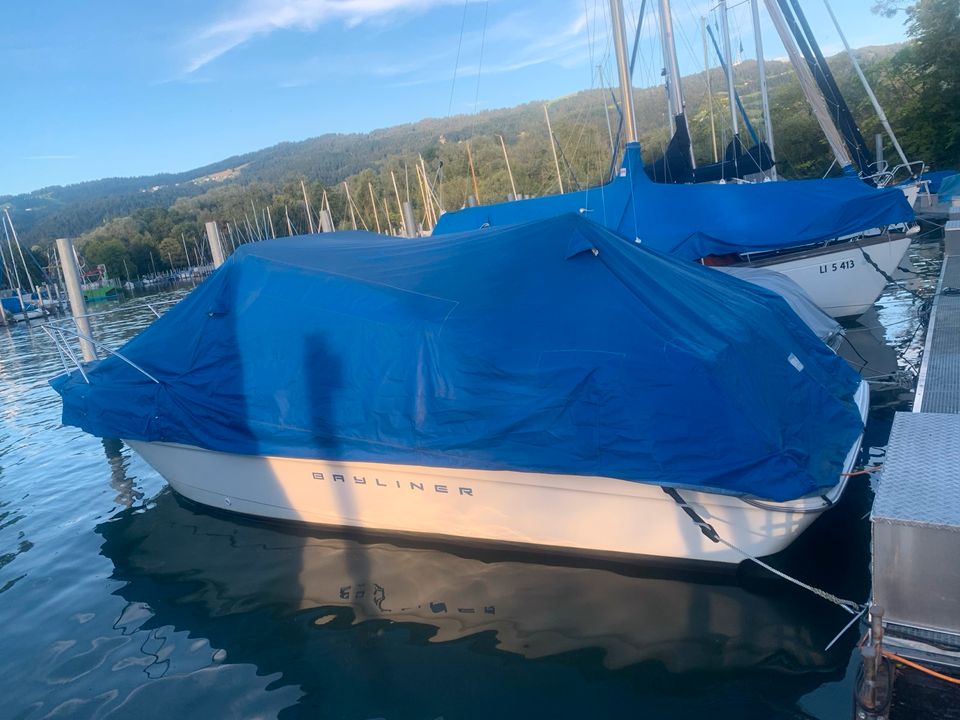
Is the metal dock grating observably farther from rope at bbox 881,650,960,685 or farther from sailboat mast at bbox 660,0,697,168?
sailboat mast at bbox 660,0,697,168

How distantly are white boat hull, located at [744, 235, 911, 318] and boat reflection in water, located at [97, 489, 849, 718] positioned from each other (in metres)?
8.79

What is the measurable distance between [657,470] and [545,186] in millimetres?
50503

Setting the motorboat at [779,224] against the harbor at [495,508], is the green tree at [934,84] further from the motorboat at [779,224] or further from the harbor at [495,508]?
the harbor at [495,508]

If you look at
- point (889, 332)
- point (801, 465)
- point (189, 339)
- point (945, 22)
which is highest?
point (945, 22)

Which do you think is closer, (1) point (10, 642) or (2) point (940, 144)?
(1) point (10, 642)

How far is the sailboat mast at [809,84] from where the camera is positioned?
584 inches

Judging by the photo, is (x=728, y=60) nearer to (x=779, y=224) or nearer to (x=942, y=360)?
(x=779, y=224)

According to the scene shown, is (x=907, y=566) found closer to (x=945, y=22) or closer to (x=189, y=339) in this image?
(x=189, y=339)

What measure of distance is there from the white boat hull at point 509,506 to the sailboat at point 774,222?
5725 mm

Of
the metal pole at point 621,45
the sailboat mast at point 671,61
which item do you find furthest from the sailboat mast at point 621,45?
the sailboat mast at point 671,61

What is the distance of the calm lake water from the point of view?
173 inches

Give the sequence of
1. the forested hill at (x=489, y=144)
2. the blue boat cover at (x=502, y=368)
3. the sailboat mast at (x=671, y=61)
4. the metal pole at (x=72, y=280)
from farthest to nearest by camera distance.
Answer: the forested hill at (x=489, y=144)
the sailboat mast at (x=671, y=61)
the metal pole at (x=72, y=280)
the blue boat cover at (x=502, y=368)

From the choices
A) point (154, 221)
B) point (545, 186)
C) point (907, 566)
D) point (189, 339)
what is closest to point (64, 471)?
point (189, 339)

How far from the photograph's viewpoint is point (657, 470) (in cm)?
481
